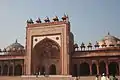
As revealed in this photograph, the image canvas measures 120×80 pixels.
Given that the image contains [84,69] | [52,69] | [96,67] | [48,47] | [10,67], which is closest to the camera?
[96,67]

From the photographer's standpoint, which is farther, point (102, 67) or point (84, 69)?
point (84, 69)

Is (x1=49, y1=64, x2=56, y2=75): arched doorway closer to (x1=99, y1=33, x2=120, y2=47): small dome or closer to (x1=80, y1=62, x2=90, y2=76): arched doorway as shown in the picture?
(x1=80, y1=62, x2=90, y2=76): arched doorway

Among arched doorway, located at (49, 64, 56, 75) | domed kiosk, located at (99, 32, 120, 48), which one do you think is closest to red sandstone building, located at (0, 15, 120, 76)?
arched doorway, located at (49, 64, 56, 75)

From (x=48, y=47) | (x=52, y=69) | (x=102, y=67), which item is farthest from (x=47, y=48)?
(x=102, y=67)

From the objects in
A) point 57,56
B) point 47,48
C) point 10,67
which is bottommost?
point 10,67

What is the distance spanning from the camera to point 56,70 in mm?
32625

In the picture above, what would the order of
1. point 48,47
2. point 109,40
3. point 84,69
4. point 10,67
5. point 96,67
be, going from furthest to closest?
point 109,40 < point 10,67 < point 48,47 < point 84,69 < point 96,67

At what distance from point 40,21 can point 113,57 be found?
1216 centimetres

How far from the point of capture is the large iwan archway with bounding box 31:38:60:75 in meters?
32.3

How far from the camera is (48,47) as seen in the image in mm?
33031

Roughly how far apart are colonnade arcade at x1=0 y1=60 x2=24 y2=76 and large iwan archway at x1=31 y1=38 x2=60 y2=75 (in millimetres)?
2472

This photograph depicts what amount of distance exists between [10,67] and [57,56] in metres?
8.32

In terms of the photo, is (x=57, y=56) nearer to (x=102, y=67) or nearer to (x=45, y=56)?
(x=45, y=56)

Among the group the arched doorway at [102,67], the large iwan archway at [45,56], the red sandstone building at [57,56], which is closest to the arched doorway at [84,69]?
the red sandstone building at [57,56]
